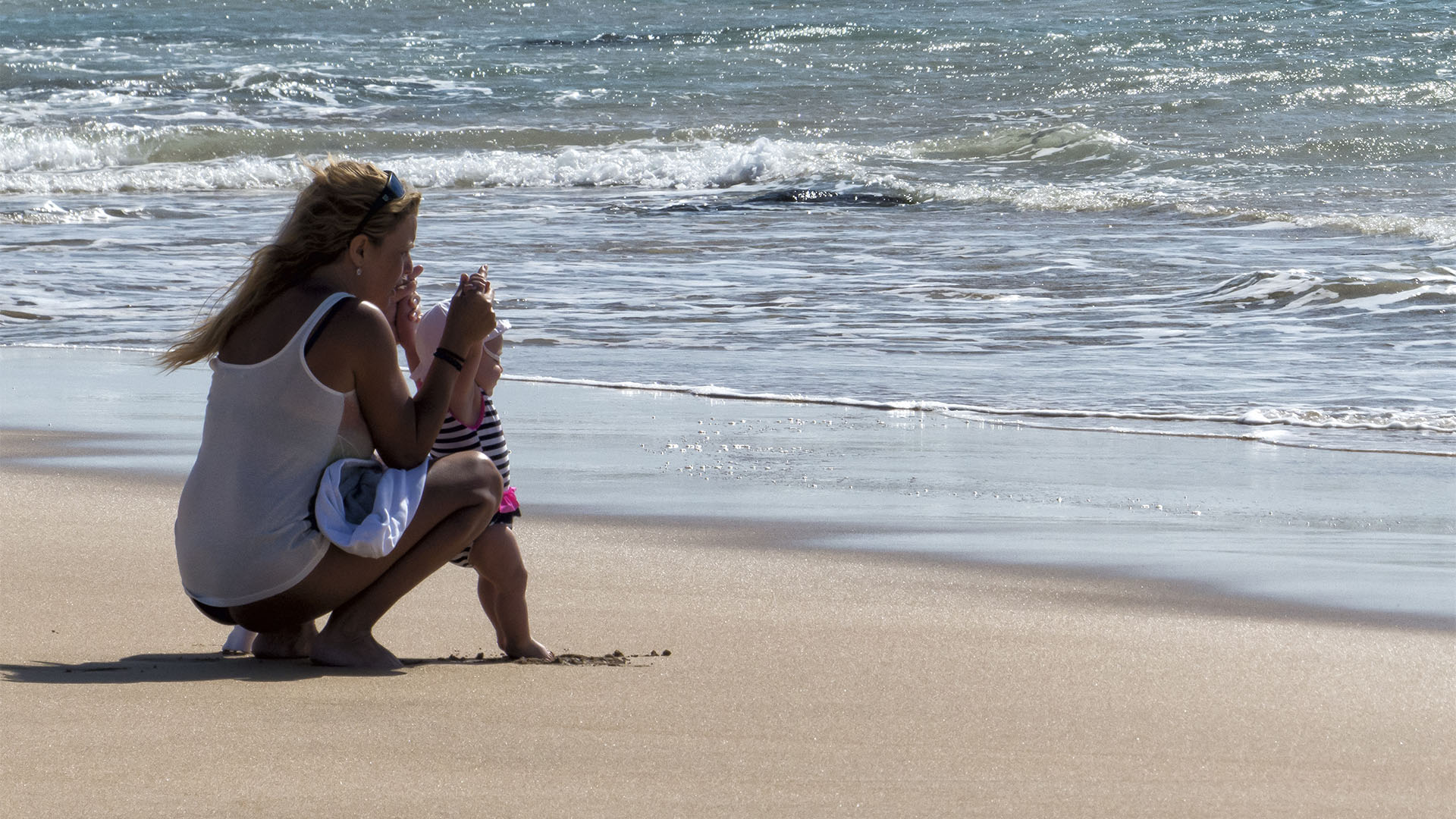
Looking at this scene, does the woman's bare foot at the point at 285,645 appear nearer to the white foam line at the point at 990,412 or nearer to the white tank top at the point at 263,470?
the white tank top at the point at 263,470

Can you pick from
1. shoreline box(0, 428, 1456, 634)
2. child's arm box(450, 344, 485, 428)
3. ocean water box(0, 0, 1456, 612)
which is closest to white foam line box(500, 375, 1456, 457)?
ocean water box(0, 0, 1456, 612)

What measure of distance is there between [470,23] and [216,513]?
30.8 metres

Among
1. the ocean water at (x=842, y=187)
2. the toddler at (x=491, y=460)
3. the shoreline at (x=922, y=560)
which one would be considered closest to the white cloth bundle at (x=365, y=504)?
the toddler at (x=491, y=460)

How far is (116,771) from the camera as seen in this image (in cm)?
252

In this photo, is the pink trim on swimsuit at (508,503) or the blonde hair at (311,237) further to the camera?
the pink trim on swimsuit at (508,503)

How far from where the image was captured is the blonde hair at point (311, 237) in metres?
3.23

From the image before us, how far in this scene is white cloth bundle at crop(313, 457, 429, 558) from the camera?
321 cm

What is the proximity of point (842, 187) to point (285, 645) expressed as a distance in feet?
42.3

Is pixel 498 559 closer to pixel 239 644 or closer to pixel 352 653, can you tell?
pixel 352 653

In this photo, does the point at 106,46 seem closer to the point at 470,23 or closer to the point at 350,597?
the point at 470,23

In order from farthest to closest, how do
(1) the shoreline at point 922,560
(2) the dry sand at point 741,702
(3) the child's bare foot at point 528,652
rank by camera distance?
(1) the shoreline at point 922,560 < (3) the child's bare foot at point 528,652 < (2) the dry sand at point 741,702

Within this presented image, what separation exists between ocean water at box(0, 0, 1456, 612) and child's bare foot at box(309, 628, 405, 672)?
3.86 ft

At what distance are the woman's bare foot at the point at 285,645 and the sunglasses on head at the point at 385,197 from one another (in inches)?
32.8

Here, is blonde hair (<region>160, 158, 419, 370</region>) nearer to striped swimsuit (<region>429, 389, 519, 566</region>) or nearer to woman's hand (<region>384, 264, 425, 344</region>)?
woman's hand (<region>384, 264, 425, 344</region>)
